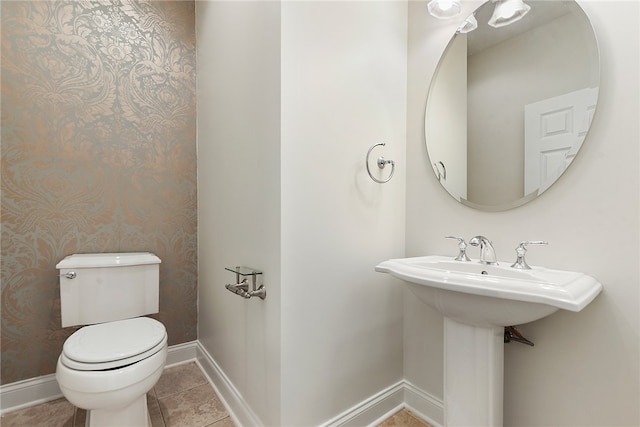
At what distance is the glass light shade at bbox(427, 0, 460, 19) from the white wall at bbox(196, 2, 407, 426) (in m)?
0.23

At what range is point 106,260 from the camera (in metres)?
1.51

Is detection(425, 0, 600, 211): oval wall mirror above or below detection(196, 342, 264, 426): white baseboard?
above

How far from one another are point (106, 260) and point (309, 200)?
1.14 m

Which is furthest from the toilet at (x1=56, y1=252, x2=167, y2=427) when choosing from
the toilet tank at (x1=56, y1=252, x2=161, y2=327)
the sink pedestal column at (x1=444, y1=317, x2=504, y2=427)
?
the sink pedestal column at (x1=444, y1=317, x2=504, y2=427)

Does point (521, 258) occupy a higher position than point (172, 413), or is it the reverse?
point (521, 258)

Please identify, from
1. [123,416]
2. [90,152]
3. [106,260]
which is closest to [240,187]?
[106,260]

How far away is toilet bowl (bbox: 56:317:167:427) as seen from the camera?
1068 mm

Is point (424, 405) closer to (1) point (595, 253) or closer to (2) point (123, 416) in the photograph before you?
(1) point (595, 253)

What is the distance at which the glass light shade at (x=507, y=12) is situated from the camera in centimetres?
117

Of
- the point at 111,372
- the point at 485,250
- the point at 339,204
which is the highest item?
the point at 339,204

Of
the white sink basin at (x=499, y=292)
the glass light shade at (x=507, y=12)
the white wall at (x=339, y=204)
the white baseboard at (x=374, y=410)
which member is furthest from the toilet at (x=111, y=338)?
the glass light shade at (x=507, y=12)

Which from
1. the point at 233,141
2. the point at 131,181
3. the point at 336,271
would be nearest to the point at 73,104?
the point at 131,181

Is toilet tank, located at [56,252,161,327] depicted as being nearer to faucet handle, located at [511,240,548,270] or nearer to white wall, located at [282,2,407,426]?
white wall, located at [282,2,407,426]

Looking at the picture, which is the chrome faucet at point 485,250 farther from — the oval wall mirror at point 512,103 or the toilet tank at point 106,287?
the toilet tank at point 106,287
